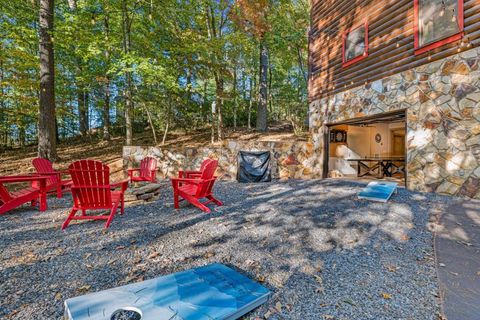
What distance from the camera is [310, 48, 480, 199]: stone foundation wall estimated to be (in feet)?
14.4

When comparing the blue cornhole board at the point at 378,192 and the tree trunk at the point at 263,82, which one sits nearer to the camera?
the blue cornhole board at the point at 378,192

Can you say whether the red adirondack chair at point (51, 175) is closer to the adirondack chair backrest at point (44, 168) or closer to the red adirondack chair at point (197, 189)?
the adirondack chair backrest at point (44, 168)

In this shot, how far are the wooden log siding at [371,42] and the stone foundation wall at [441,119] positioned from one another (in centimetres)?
24

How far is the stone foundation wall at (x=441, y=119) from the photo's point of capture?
439 cm

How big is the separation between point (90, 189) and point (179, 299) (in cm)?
234

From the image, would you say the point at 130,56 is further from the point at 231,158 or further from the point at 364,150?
the point at 364,150

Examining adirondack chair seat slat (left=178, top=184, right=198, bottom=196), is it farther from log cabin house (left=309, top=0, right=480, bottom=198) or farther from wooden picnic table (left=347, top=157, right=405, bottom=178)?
wooden picnic table (left=347, top=157, right=405, bottom=178)

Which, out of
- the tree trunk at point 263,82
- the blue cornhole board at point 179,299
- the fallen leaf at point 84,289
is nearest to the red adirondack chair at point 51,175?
the fallen leaf at point 84,289

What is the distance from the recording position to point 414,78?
522cm

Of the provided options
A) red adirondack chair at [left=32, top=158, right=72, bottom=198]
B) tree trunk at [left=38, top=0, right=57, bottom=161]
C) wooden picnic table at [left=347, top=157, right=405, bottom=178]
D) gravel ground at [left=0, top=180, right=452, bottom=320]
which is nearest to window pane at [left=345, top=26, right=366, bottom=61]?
wooden picnic table at [left=347, top=157, right=405, bottom=178]

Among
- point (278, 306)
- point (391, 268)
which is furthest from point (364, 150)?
point (278, 306)

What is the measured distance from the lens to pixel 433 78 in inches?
193

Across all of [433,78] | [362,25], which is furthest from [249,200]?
[362,25]

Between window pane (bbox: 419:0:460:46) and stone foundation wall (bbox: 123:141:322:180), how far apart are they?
4.02m
